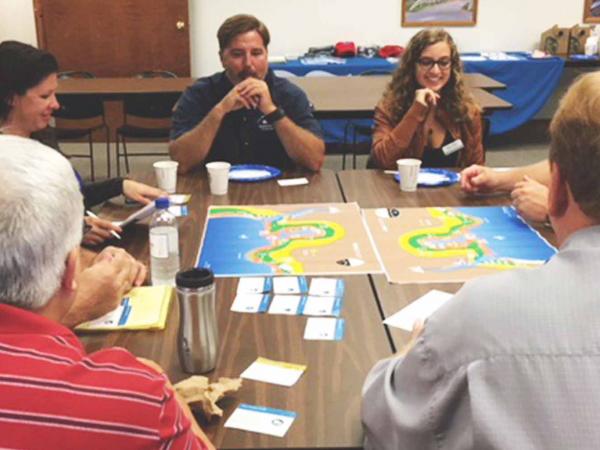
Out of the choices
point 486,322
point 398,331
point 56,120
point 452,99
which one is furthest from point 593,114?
point 56,120

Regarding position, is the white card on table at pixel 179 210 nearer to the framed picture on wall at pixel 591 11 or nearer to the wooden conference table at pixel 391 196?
the wooden conference table at pixel 391 196

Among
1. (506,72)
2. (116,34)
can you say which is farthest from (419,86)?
(116,34)

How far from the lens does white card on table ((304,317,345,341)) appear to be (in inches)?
57.6

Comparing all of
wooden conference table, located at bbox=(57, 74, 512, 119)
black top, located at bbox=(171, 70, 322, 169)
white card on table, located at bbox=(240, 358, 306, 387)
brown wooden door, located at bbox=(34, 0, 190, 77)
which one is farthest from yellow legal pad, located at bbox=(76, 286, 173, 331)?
brown wooden door, located at bbox=(34, 0, 190, 77)

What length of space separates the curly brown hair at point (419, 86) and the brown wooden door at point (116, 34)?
4.18m

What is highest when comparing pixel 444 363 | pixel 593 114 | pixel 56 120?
pixel 593 114

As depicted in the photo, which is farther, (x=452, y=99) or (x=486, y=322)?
(x=452, y=99)

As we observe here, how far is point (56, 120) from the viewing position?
5855mm

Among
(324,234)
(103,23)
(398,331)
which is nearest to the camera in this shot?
(398,331)

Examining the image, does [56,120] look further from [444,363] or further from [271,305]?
[444,363]

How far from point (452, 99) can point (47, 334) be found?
2376 mm

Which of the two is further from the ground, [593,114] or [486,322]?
[593,114]

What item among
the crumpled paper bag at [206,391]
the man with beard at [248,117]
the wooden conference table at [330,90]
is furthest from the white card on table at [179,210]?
the wooden conference table at [330,90]

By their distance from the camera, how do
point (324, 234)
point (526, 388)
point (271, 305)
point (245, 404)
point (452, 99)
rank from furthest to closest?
point (452, 99), point (324, 234), point (271, 305), point (245, 404), point (526, 388)
